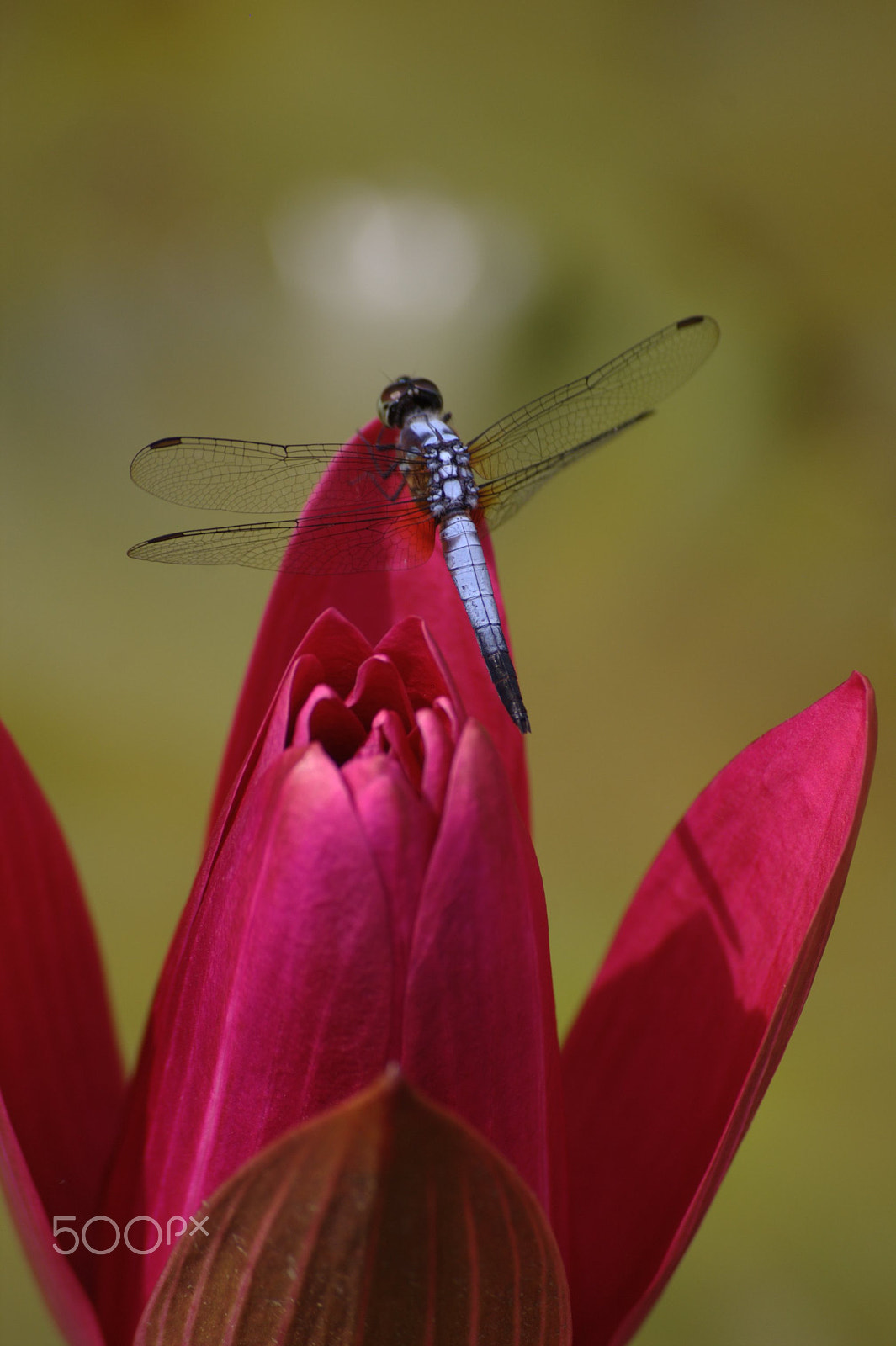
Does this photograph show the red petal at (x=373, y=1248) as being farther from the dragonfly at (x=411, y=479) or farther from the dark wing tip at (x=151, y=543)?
the dark wing tip at (x=151, y=543)

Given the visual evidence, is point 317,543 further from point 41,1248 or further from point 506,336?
point 506,336

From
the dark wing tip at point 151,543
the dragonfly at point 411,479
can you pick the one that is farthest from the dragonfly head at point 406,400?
the dark wing tip at point 151,543

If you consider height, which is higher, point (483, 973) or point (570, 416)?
point (570, 416)

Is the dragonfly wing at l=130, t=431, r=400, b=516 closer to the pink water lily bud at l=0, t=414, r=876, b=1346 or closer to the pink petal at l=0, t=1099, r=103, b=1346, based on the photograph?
the pink water lily bud at l=0, t=414, r=876, b=1346

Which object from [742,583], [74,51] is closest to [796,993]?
[742,583]

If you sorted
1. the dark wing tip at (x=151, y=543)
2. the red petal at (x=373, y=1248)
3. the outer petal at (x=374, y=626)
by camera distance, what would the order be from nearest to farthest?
1. the red petal at (x=373, y=1248)
2. the outer petal at (x=374, y=626)
3. the dark wing tip at (x=151, y=543)

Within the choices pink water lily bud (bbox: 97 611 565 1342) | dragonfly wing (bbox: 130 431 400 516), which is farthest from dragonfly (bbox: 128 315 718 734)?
pink water lily bud (bbox: 97 611 565 1342)

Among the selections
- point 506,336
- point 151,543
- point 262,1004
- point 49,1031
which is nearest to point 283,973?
point 262,1004
